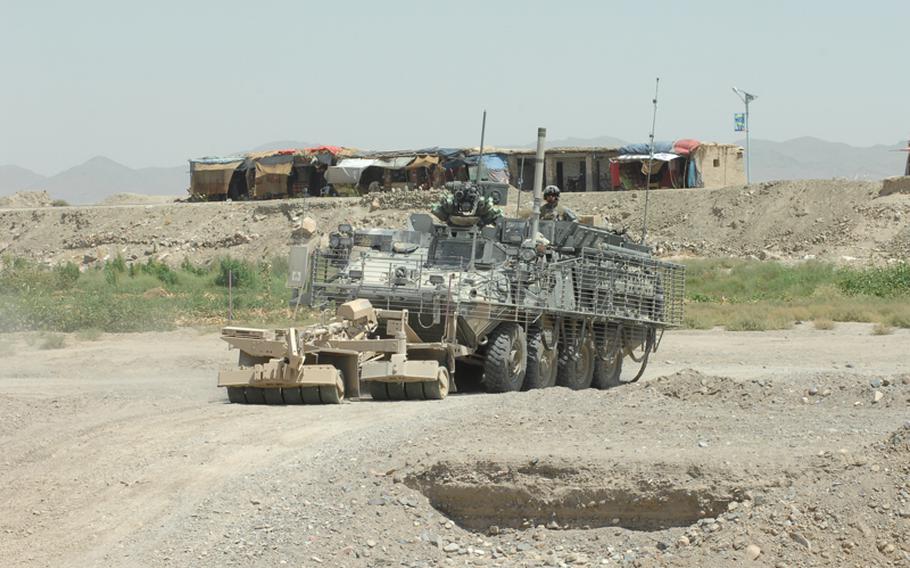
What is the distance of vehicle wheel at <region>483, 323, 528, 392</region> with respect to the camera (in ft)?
55.6

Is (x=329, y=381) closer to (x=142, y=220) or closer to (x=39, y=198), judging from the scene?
(x=142, y=220)

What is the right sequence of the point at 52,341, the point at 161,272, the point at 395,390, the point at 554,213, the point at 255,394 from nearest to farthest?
the point at 255,394, the point at 395,390, the point at 554,213, the point at 52,341, the point at 161,272

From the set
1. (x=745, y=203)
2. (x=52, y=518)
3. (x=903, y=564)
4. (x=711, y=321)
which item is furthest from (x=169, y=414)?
(x=745, y=203)

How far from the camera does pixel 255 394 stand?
15.6 meters

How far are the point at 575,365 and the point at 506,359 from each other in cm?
228

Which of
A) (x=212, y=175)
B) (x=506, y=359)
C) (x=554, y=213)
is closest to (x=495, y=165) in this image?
(x=212, y=175)

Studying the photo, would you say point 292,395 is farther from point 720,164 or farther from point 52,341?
point 720,164

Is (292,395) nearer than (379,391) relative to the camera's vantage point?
Yes

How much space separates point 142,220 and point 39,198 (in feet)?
56.9

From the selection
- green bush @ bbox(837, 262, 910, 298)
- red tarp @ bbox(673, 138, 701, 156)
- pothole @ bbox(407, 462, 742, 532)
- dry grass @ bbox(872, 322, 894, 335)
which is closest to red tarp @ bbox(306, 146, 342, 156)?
red tarp @ bbox(673, 138, 701, 156)

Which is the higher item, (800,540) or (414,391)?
(800,540)

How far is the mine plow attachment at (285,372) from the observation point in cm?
1521

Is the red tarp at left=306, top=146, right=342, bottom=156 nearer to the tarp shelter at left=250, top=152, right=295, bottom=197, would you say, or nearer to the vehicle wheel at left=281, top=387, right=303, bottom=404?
the tarp shelter at left=250, top=152, right=295, bottom=197

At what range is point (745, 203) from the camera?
47.2 metres
